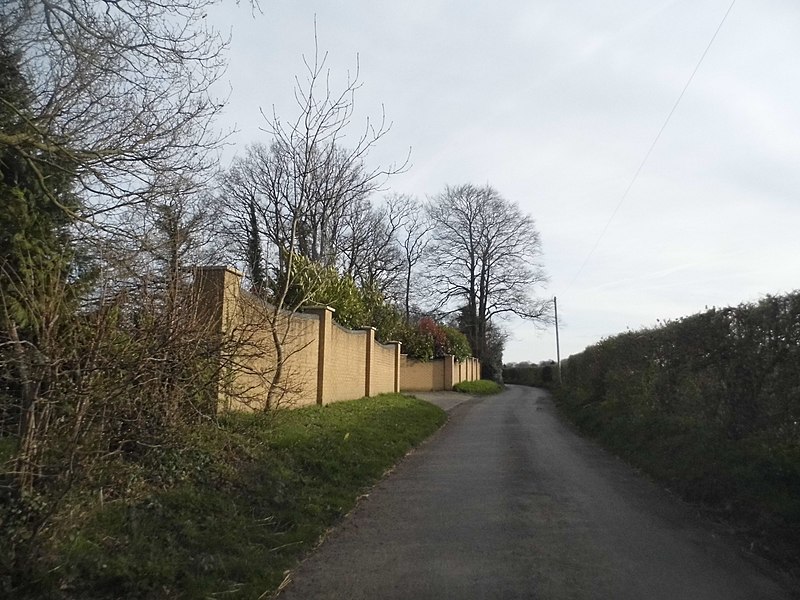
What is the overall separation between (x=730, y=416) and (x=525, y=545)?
542 cm

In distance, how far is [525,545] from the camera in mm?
6762

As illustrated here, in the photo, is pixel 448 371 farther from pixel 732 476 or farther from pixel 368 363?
pixel 732 476

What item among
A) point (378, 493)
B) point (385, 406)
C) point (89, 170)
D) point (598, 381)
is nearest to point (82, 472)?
point (89, 170)

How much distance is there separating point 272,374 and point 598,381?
13.3 m

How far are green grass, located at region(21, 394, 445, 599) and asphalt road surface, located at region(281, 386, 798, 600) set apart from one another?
14.0 inches

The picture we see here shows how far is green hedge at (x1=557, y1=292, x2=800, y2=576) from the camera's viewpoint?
320 inches

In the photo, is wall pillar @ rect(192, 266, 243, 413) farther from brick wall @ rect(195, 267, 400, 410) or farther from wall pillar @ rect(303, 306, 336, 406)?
wall pillar @ rect(303, 306, 336, 406)

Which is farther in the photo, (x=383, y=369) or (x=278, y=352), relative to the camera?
(x=383, y=369)

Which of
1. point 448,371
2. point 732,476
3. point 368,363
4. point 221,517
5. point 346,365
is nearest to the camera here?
point 221,517

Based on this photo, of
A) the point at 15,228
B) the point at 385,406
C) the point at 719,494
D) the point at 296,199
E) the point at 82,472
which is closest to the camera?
the point at 82,472

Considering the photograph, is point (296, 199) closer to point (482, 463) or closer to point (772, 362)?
point (482, 463)

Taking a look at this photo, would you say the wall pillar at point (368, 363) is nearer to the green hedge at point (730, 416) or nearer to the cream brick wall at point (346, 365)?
the cream brick wall at point (346, 365)

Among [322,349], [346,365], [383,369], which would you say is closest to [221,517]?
[322,349]

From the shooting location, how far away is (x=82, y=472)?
5.40 m
